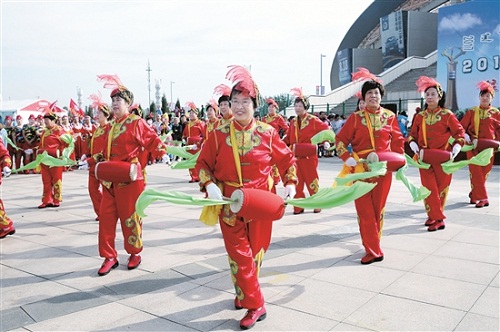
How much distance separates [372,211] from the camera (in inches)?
183

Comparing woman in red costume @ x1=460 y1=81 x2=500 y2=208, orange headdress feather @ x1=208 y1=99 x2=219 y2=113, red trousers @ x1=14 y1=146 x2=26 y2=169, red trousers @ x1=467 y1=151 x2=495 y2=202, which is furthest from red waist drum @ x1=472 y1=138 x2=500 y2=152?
red trousers @ x1=14 y1=146 x2=26 y2=169

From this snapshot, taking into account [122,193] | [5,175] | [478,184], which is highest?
[5,175]

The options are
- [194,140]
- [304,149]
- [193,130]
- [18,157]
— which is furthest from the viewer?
[18,157]

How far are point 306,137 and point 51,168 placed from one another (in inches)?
177

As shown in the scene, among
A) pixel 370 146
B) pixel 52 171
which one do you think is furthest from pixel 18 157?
pixel 370 146

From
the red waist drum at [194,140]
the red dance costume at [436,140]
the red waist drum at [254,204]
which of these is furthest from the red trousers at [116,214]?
the red waist drum at [194,140]

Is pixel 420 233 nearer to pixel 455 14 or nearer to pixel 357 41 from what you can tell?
pixel 455 14

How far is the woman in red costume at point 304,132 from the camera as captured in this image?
6.99 metres

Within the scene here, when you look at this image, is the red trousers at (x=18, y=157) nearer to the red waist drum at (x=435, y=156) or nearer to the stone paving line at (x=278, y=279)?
the stone paving line at (x=278, y=279)

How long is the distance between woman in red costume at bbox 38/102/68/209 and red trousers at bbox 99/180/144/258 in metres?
4.04

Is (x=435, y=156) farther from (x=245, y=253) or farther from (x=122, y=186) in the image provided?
(x=122, y=186)

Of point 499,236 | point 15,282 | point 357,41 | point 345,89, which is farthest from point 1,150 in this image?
point 357,41

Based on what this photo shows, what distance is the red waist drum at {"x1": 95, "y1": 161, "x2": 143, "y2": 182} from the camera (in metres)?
4.36

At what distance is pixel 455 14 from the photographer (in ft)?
63.6
